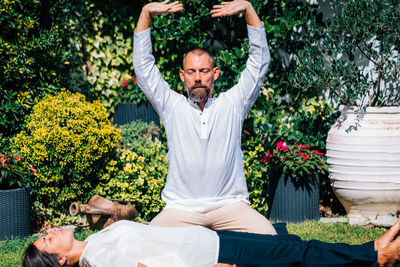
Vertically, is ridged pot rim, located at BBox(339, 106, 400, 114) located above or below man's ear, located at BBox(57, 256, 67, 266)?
above

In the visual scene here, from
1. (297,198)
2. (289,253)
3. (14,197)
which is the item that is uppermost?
(289,253)

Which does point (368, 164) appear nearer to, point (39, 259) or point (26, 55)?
point (39, 259)

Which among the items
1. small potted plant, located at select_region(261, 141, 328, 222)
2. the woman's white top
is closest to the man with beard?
the woman's white top

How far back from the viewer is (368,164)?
17.1ft

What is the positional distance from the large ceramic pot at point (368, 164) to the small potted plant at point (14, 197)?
10.6 feet

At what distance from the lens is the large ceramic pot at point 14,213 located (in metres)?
4.98

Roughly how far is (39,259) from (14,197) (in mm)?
2150

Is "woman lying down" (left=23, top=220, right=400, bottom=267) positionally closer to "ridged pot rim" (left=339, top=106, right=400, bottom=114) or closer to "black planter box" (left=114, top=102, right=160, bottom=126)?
"ridged pot rim" (left=339, top=106, right=400, bottom=114)

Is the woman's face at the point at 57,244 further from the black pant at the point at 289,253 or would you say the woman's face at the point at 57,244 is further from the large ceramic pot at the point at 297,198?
the large ceramic pot at the point at 297,198

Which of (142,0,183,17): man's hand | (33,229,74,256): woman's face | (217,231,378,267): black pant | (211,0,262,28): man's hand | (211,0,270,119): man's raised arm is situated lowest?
(217,231,378,267): black pant

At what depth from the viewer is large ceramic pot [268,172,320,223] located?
5473 millimetres

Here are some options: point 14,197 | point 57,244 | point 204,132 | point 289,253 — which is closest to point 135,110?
point 14,197

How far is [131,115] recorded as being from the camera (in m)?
6.94

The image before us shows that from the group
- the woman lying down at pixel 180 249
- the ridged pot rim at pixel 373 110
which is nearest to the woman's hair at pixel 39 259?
the woman lying down at pixel 180 249
